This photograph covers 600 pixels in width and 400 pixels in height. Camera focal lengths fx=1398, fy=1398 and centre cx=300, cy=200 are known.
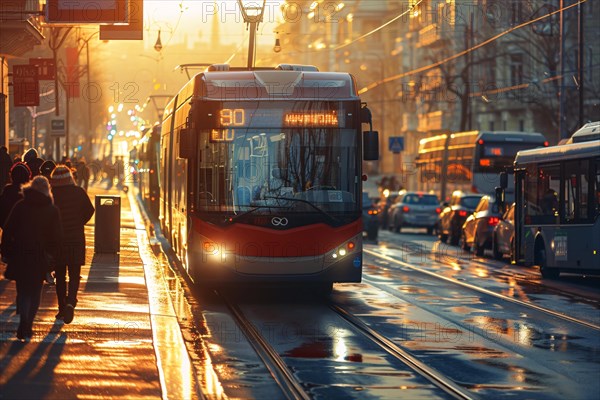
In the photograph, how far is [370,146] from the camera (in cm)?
1825

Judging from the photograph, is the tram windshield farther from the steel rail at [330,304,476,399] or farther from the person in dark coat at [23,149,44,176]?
the person in dark coat at [23,149,44,176]

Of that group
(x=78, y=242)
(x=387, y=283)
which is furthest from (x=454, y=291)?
(x=78, y=242)

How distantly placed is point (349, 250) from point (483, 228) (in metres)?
16.0

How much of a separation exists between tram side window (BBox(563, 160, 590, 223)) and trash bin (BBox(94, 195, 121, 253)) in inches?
358

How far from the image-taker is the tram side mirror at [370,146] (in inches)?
712

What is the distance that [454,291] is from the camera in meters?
21.9

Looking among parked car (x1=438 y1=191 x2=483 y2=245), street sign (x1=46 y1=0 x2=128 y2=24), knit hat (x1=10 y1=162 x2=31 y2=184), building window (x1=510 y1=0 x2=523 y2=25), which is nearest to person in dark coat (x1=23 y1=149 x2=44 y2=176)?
knit hat (x1=10 y1=162 x2=31 y2=184)

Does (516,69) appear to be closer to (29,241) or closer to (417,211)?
(417,211)

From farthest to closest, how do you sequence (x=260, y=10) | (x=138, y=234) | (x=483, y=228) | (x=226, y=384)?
(x=260, y=10) → (x=138, y=234) → (x=483, y=228) → (x=226, y=384)

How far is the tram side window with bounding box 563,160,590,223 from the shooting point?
23547 millimetres

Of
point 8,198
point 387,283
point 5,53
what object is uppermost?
point 5,53

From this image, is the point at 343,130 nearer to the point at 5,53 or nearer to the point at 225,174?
the point at 225,174

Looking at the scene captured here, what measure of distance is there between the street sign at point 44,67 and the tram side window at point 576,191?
23.0 meters

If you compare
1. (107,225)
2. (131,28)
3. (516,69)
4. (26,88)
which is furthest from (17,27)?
(516,69)
